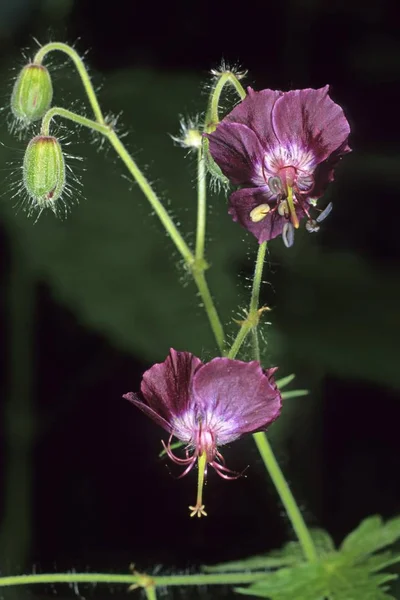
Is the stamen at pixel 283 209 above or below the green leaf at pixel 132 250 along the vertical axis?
below

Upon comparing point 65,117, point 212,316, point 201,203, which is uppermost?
point 65,117

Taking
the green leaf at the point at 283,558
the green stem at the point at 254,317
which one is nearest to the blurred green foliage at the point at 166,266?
the green leaf at the point at 283,558

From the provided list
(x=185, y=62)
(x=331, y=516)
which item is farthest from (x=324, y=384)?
(x=185, y=62)

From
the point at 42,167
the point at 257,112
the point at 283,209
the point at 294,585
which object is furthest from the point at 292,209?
the point at 294,585

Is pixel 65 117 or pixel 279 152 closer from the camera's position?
pixel 279 152

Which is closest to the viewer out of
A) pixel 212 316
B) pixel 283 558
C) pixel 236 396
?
pixel 236 396

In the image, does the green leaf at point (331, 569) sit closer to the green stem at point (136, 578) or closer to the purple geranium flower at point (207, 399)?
the green stem at point (136, 578)

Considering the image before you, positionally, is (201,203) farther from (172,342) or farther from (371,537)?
(172,342)

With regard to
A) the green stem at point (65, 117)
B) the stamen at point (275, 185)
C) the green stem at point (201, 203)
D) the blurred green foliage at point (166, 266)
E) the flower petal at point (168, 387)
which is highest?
the blurred green foliage at point (166, 266)
